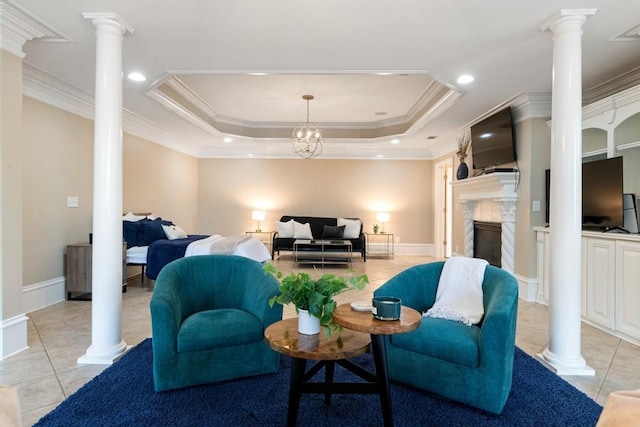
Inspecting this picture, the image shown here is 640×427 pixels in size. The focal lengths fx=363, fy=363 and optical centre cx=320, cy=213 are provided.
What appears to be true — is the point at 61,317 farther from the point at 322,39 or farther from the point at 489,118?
the point at 489,118

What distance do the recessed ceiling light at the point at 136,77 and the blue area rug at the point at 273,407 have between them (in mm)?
3013

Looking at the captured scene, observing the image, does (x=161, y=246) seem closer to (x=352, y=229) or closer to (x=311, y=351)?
(x=311, y=351)

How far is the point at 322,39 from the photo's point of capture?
3.05 m

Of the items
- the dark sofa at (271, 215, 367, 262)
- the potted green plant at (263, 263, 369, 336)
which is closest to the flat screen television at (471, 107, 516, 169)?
the dark sofa at (271, 215, 367, 262)

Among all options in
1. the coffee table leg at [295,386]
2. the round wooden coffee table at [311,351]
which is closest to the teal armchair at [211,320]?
the round wooden coffee table at [311,351]

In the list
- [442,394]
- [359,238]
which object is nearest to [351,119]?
[359,238]

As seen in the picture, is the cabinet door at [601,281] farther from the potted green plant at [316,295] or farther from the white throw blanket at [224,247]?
the white throw blanket at [224,247]

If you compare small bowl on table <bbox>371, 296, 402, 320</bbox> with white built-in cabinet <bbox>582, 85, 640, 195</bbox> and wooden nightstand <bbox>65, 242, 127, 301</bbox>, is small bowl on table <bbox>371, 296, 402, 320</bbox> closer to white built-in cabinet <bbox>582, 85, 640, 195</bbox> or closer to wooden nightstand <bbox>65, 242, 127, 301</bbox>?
white built-in cabinet <bbox>582, 85, 640, 195</bbox>

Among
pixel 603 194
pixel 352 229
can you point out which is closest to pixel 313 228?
pixel 352 229

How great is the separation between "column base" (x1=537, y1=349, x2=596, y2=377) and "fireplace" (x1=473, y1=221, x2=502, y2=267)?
2713 mm

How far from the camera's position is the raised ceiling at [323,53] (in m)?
2.60

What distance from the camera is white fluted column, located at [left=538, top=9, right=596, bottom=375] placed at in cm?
259

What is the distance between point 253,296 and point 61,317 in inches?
99.4

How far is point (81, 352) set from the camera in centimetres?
283
